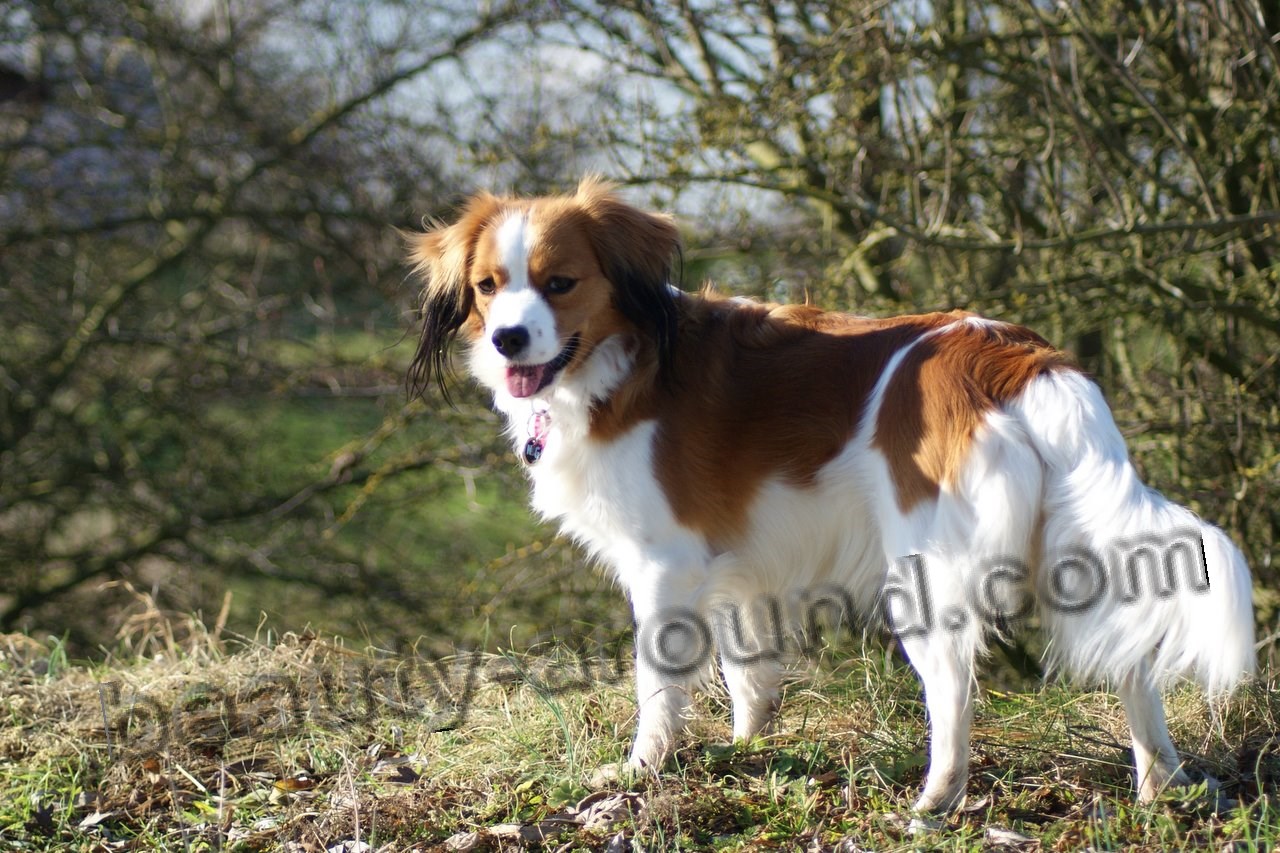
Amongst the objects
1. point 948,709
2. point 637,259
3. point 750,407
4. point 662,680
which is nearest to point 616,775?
point 662,680

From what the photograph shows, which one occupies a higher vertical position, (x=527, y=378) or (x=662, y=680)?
(x=527, y=378)

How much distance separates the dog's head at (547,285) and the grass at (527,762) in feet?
3.45

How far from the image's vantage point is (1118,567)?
2820 millimetres

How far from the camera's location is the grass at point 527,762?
306 centimetres

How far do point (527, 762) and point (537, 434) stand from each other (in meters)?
0.92

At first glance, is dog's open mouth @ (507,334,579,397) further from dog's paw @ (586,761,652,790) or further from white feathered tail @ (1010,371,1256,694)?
white feathered tail @ (1010,371,1256,694)

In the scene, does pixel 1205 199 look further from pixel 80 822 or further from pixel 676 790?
pixel 80 822

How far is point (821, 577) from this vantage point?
11.5ft

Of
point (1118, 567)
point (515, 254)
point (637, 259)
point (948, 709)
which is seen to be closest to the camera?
point (1118, 567)

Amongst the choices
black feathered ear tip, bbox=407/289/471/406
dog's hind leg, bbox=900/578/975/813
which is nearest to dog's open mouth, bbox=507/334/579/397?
black feathered ear tip, bbox=407/289/471/406

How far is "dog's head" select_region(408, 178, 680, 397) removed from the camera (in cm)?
338

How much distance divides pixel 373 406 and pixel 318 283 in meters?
0.86

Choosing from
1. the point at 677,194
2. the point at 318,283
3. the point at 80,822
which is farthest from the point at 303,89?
the point at 80,822

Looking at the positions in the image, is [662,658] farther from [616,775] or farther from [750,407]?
[750,407]
